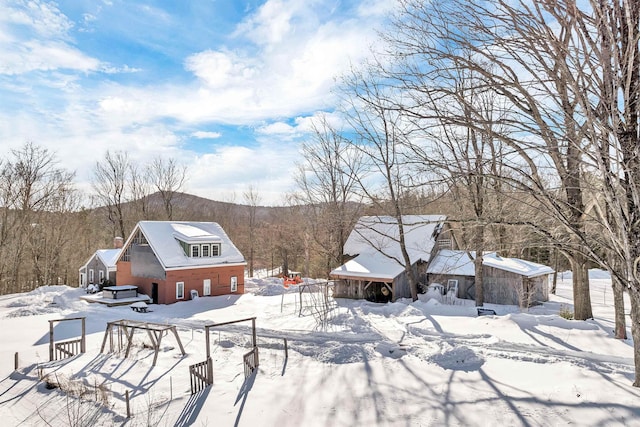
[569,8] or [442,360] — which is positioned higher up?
[569,8]

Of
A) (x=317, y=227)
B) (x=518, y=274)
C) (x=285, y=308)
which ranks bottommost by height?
(x=285, y=308)

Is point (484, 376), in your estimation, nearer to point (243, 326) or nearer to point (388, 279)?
point (243, 326)

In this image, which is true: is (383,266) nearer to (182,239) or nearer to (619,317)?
(182,239)

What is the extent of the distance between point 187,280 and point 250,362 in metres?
16.7

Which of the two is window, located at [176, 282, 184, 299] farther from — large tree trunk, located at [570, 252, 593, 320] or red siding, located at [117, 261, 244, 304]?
large tree trunk, located at [570, 252, 593, 320]

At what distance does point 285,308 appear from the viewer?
20.6 m

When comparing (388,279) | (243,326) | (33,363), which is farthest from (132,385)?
(388,279)

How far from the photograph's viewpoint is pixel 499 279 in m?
Answer: 22.4

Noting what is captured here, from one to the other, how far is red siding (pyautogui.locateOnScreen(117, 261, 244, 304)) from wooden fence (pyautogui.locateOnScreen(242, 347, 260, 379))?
15806 mm

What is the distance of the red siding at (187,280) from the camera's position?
24.5 metres

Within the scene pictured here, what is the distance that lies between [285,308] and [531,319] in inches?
450

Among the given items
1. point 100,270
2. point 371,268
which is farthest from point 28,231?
point 371,268

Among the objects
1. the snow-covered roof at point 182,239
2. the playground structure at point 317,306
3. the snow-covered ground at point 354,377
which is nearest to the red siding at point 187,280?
the snow-covered roof at point 182,239

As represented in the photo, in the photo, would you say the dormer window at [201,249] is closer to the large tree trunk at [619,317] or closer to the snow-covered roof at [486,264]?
the snow-covered roof at [486,264]
